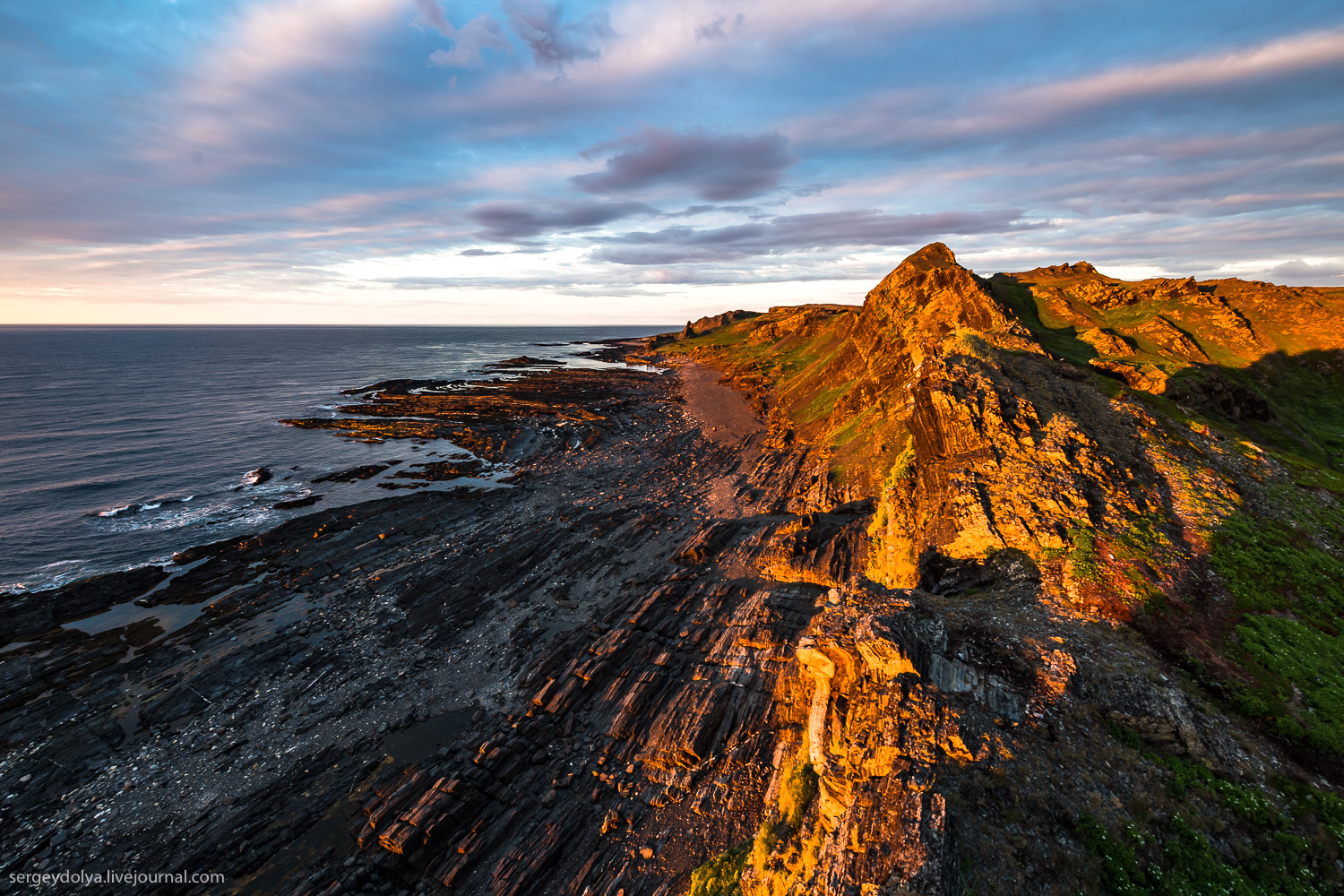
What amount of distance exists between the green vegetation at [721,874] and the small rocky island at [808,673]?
0.41 feet

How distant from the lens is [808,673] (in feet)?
65.8

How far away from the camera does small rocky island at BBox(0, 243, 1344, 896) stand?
43.6ft

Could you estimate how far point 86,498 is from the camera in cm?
4922

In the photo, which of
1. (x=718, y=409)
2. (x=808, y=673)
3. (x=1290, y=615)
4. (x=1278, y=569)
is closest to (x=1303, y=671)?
(x=1290, y=615)

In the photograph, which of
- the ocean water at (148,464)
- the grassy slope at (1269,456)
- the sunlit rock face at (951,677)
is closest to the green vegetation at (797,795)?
the sunlit rock face at (951,677)

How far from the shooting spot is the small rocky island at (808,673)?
43.6 ft

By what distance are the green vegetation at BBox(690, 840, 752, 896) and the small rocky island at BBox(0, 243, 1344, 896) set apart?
12 centimetres

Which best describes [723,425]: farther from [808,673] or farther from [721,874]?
→ [721,874]

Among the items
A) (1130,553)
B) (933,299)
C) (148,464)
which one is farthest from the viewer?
(148,464)

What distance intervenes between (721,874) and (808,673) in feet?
25.7

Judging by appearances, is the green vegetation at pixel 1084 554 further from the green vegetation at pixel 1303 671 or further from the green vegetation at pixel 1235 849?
the green vegetation at pixel 1235 849

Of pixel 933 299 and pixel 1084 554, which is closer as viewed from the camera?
pixel 1084 554

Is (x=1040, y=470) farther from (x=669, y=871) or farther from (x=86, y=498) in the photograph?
(x=86, y=498)

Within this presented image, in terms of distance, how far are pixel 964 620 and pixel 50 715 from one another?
46.8m
